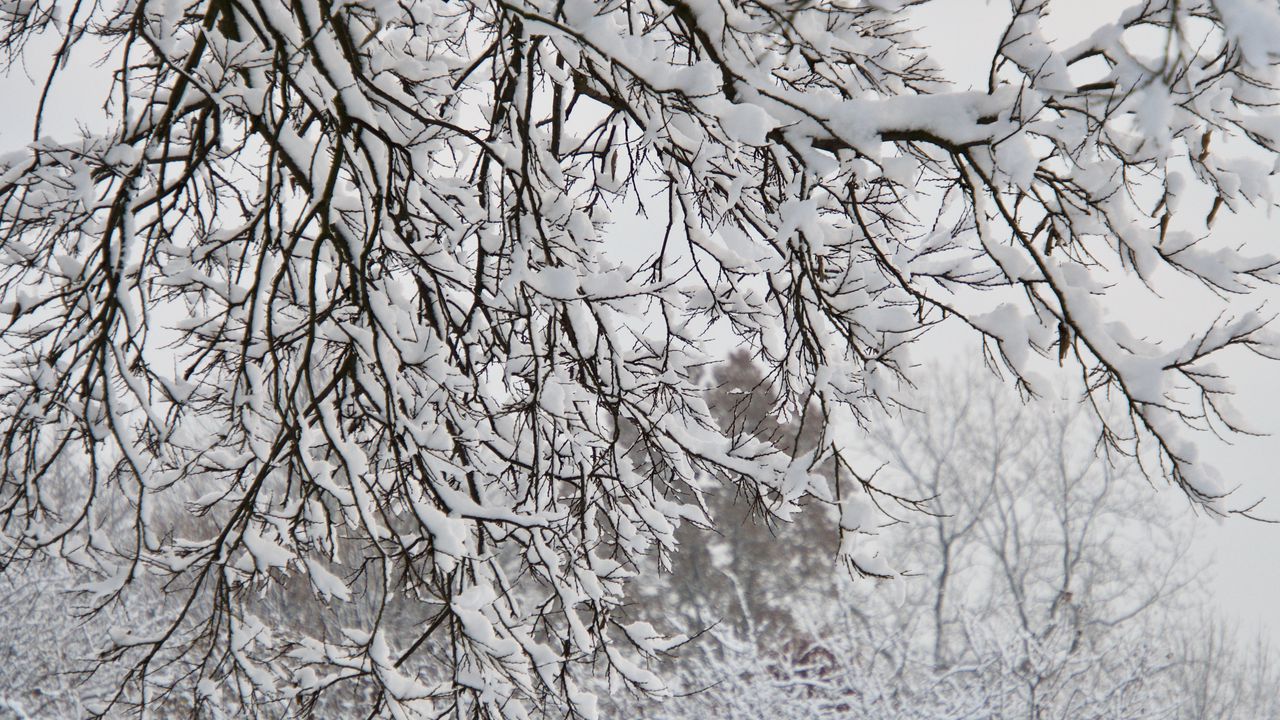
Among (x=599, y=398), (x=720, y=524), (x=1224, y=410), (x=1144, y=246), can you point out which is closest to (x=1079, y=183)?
(x=1144, y=246)

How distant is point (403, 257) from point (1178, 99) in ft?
7.48

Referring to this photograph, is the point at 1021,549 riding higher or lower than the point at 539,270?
higher

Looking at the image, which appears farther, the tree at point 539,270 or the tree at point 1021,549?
the tree at point 1021,549

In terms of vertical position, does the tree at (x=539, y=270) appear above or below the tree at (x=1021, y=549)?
below

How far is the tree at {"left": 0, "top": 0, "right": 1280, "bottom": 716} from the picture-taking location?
2.21 m

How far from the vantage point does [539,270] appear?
309cm

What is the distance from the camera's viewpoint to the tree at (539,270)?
7.23 feet

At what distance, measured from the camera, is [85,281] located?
3363 millimetres

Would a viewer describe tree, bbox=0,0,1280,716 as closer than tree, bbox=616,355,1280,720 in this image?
Yes

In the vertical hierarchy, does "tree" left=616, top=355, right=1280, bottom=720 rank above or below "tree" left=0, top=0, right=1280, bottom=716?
above

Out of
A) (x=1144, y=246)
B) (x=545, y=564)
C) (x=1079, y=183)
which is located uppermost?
(x=1079, y=183)

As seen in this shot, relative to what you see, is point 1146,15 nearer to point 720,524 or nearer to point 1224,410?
point 1224,410

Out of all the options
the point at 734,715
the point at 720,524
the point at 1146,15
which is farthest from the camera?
the point at 720,524

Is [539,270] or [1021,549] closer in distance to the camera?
[539,270]
